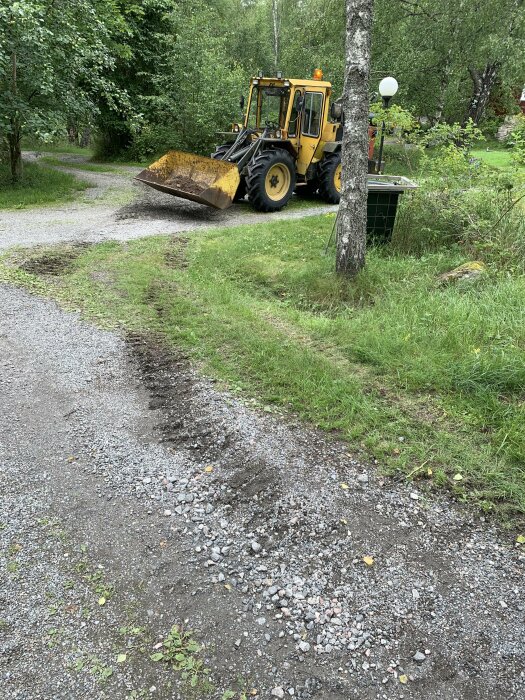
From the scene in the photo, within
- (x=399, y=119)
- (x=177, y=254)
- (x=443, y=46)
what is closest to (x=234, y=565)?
(x=177, y=254)

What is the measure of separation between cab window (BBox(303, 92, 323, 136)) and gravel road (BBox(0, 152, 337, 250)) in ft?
5.07

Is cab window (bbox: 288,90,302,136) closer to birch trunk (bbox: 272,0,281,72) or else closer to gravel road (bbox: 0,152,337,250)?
gravel road (bbox: 0,152,337,250)

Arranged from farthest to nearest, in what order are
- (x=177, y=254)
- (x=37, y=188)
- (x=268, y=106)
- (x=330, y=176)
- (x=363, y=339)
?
(x=37, y=188), (x=330, y=176), (x=268, y=106), (x=177, y=254), (x=363, y=339)

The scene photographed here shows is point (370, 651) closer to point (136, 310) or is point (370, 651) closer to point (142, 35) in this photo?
point (136, 310)

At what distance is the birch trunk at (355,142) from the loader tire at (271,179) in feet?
14.0

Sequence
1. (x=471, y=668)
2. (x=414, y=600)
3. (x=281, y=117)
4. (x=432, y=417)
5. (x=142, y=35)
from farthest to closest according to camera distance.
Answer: (x=142, y=35) < (x=281, y=117) < (x=432, y=417) < (x=414, y=600) < (x=471, y=668)

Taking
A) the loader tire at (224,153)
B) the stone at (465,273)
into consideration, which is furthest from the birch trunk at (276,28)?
the stone at (465,273)

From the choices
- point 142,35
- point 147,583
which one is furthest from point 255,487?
point 142,35

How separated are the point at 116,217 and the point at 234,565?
8.12 meters

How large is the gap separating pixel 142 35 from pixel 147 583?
61.2 feet

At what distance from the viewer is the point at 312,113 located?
9945 mm

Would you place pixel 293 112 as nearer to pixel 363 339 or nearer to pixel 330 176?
pixel 330 176

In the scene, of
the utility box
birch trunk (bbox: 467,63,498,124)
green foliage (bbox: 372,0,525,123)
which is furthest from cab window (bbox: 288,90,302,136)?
birch trunk (bbox: 467,63,498,124)

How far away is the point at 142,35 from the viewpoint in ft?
54.1
